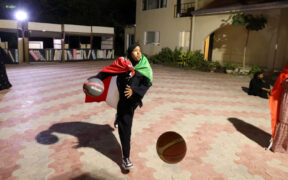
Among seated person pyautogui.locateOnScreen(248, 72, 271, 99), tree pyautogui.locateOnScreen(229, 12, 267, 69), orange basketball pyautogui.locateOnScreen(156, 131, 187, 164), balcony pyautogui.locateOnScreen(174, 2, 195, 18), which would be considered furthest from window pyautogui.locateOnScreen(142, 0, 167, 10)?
orange basketball pyautogui.locateOnScreen(156, 131, 187, 164)

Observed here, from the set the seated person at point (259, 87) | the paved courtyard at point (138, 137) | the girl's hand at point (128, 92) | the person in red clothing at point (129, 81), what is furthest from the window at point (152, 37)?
the girl's hand at point (128, 92)

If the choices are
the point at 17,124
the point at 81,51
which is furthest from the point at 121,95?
the point at 81,51

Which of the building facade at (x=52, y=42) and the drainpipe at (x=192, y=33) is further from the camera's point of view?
the drainpipe at (x=192, y=33)

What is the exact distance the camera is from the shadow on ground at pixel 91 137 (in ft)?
12.9

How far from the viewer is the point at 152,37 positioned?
67.1 feet

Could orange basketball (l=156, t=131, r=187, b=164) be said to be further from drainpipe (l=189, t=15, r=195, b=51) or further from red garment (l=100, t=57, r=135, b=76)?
drainpipe (l=189, t=15, r=195, b=51)

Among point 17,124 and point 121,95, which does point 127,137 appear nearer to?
point 121,95

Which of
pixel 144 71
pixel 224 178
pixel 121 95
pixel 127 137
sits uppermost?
pixel 144 71

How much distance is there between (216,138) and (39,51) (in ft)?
49.2

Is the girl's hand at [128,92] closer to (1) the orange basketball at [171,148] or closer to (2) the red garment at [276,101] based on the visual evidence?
(1) the orange basketball at [171,148]

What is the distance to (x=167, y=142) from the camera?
2777mm

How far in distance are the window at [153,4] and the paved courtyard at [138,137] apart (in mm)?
12999

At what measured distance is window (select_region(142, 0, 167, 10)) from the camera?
18995 millimetres

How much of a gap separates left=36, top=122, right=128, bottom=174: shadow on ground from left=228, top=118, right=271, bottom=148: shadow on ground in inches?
108
